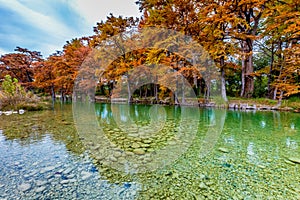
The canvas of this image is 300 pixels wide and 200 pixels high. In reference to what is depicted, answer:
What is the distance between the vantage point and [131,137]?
10.7 feet

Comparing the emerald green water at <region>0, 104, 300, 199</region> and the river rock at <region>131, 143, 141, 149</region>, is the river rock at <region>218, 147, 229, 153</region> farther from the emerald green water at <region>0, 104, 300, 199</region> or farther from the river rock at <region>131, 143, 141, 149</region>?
the river rock at <region>131, 143, 141, 149</region>

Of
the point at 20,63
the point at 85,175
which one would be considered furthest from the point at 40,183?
the point at 20,63

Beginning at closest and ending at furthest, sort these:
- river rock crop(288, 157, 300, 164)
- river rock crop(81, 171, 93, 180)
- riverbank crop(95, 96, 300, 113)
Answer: river rock crop(81, 171, 93, 180) < river rock crop(288, 157, 300, 164) < riverbank crop(95, 96, 300, 113)

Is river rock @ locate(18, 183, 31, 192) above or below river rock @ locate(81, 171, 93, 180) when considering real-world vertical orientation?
above

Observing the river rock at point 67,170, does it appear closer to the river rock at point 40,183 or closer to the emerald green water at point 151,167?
the emerald green water at point 151,167

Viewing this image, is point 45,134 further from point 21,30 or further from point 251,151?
point 21,30

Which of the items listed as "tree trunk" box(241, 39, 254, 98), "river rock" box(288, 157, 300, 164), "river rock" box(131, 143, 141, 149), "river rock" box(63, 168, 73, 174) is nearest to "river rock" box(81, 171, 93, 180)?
"river rock" box(63, 168, 73, 174)

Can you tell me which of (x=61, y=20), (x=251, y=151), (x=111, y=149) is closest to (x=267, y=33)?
(x=251, y=151)

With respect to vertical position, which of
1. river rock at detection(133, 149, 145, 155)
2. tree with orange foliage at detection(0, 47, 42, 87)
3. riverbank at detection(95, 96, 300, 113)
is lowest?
river rock at detection(133, 149, 145, 155)

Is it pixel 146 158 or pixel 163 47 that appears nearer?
pixel 146 158

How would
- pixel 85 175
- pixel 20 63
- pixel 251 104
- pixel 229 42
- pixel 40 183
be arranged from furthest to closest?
pixel 20 63, pixel 229 42, pixel 251 104, pixel 85 175, pixel 40 183

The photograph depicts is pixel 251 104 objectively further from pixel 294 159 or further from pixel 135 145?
pixel 135 145

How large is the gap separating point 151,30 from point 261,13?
6107 millimetres

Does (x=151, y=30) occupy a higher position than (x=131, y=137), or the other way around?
(x=151, y=30)
